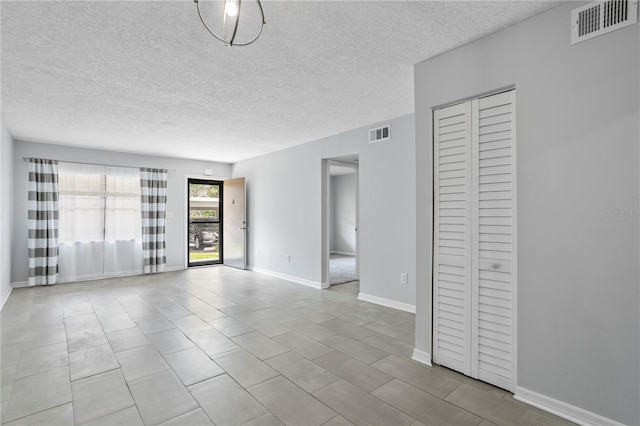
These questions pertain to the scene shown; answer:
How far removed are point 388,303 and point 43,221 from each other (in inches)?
224

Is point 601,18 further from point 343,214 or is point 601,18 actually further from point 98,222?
point 343,214

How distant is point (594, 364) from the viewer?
5.93 feet

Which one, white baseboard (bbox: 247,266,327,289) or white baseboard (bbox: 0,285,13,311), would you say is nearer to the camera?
white baseboard (bbox: 0,285,13,311)

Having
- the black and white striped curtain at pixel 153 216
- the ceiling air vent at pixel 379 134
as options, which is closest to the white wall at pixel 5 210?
the black and white striped curtain at pixel 153 216

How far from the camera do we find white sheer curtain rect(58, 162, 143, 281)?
18.6 ft

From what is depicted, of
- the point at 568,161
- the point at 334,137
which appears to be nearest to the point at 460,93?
the point at 568,161

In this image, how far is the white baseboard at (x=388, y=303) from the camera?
3987 mm

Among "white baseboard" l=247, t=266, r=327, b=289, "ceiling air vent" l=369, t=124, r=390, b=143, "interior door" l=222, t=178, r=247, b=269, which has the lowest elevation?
"white baseboard" l=247, t=266, r=327, b=289

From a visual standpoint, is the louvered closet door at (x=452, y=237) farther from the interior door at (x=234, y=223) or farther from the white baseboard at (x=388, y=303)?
the interior door at (x=234, y=223)

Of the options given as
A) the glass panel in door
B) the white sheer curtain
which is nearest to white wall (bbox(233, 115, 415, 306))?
the glass panel in door

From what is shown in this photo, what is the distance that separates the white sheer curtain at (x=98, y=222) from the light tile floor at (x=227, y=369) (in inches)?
55.1

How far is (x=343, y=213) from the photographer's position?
395 inches

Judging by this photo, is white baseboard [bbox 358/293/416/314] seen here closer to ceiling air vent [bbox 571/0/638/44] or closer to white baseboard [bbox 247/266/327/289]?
white baseboard [bbox 247/266/327/289]

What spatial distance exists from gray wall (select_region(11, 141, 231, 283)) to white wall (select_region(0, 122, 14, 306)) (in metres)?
0.22
